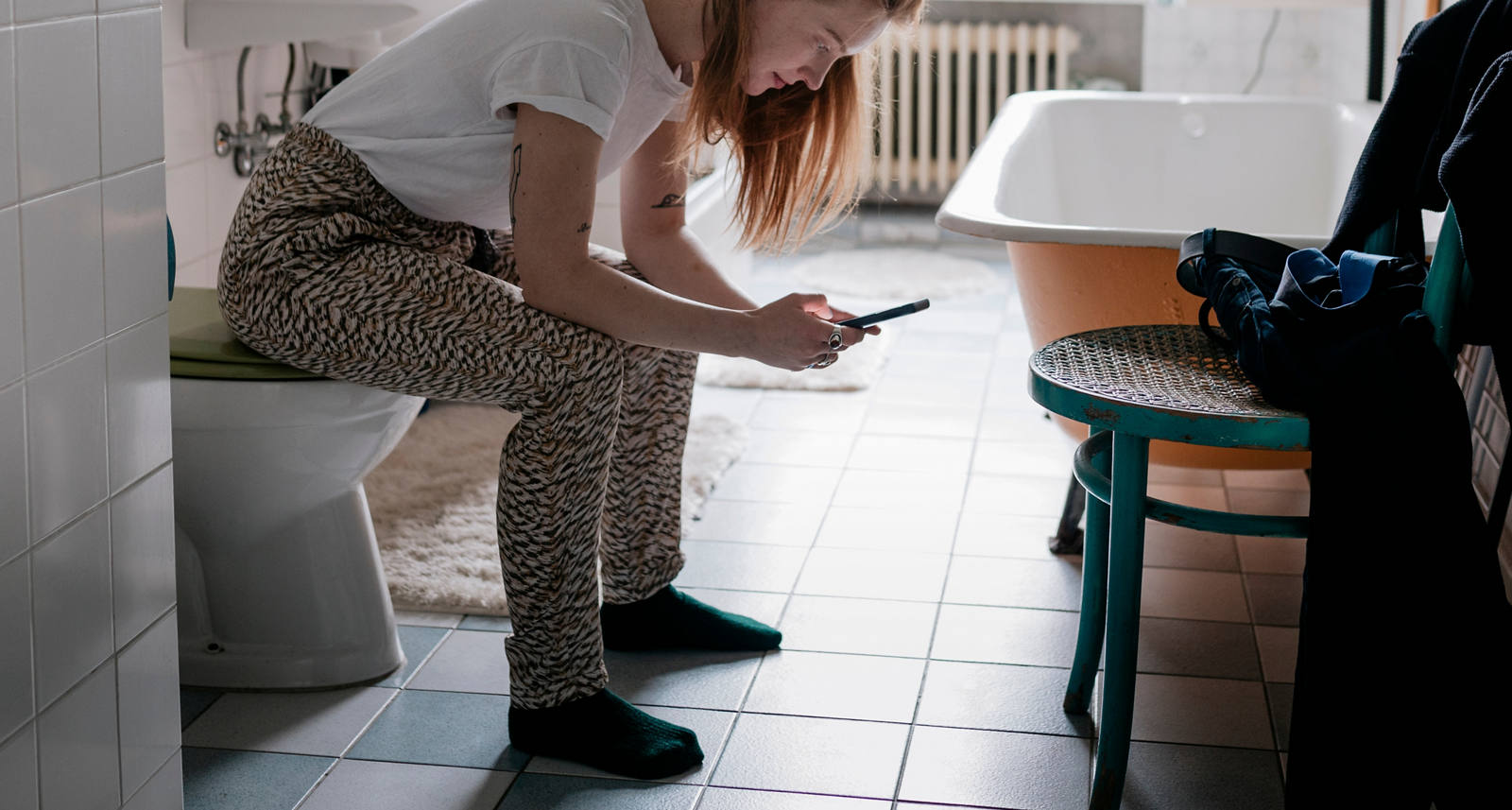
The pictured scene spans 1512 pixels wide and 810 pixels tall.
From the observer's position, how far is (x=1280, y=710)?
1.70 meters

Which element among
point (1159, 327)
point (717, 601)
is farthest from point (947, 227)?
point (717, 601)

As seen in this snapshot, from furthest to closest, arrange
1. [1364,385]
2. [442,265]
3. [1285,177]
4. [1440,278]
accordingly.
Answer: [1285,177]
[442,265]
[1440,278]
[1364,385]

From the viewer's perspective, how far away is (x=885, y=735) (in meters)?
1.65

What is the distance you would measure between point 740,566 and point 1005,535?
42 cm

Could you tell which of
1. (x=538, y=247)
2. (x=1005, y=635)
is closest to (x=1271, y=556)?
(x=1005, y=635)

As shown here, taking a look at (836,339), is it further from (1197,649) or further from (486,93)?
(1197,649)

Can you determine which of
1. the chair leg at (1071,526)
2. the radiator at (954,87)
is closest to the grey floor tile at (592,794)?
the chair leg at (1071,526)

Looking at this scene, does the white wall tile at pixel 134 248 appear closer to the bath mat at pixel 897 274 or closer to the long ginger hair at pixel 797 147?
the long ginger hair at pixel 797 147

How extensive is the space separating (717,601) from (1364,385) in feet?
3.30

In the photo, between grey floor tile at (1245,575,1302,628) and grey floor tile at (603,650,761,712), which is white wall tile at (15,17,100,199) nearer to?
grey floor tile at (603,650,761,712)

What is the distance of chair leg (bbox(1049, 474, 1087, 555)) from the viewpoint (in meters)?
2.13

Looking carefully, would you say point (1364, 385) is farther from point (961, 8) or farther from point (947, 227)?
point (961, 8)

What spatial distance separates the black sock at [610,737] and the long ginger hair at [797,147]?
0.56 metres

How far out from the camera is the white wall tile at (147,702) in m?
1.21
